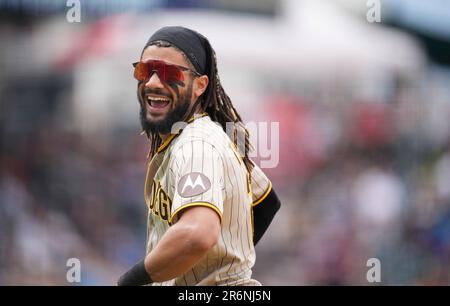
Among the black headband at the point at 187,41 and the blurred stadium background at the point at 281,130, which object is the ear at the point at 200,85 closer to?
the black headband at the point at 187,41

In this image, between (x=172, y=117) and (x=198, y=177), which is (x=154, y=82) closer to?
(x=172, y=117)

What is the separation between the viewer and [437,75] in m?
11.1

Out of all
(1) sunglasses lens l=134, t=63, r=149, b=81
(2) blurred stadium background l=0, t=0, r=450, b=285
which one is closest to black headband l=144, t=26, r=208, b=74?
(1) sunglasses lens l=134, t=63, r=149, b=81

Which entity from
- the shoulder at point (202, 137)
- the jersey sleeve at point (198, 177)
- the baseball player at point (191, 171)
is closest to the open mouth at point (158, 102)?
the baseball player at point (191, 171)

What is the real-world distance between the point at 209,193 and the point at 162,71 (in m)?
0.58

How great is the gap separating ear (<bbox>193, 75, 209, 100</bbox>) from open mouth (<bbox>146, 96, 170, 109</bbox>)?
14cm

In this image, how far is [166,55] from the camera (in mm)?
3193

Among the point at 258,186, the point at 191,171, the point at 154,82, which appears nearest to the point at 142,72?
the point at 154,82

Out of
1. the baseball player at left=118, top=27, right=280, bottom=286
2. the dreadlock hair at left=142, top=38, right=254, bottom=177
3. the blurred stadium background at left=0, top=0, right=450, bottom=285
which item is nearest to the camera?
the baseball player at left=118, top=27, right=280, bottom=286

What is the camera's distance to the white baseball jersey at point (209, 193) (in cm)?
290

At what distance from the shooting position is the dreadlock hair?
11.1ft

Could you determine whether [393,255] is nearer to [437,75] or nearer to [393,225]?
[393,225]

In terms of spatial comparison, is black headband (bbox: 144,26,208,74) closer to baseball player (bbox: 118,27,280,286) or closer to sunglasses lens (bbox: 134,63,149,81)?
baseball player (bbox: 118,27,280,286)

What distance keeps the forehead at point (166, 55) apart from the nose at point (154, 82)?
7cm
